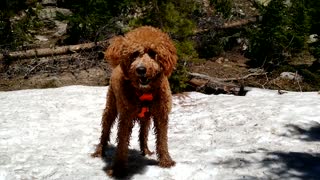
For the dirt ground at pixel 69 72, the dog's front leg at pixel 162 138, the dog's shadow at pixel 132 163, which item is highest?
the dog's front leg at pixel 162 138

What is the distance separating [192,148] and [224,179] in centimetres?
163

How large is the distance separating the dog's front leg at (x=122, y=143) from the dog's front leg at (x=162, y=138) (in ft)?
1.40

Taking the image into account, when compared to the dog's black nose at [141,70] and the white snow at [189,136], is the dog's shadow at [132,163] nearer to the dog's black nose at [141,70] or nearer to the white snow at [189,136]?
the white snow at [189,136]

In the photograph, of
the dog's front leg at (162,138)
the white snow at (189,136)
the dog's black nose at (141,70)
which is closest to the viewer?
the dog's black nose at (141,70)

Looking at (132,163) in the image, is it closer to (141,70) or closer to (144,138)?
(144,138)

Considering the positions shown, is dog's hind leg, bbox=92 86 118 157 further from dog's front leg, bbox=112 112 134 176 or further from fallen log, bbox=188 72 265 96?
fallen log, bbox=188 72 265 96

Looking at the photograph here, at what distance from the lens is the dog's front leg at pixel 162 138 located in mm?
6883

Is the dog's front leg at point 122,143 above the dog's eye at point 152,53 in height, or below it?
below

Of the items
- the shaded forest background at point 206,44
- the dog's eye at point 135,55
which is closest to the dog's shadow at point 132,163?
the dog's eye at point 135,55

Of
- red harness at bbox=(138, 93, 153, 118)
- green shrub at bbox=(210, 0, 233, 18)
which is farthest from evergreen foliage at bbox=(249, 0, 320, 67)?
red harness at bbox=(138, 93, 153, 118)

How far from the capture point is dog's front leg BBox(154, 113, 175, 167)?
6.88 meters

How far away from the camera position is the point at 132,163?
7551mm

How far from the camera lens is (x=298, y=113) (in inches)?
389

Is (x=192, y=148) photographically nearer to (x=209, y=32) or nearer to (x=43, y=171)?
(x=43, y=171)
